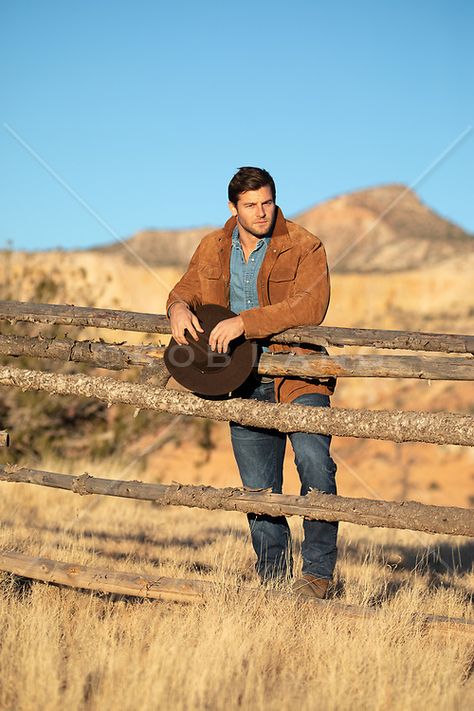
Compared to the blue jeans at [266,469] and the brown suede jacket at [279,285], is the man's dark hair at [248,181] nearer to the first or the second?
the brown suede jacket at [279,285]

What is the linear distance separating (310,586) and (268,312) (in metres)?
1.31

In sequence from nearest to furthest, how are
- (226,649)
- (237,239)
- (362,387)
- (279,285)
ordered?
(226,649), (279,285), (237,239), (362,387)

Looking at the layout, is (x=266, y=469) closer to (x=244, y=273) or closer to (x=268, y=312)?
(x=268, y=312)

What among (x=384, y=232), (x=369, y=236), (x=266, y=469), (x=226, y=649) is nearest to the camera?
(x=226, y=649)

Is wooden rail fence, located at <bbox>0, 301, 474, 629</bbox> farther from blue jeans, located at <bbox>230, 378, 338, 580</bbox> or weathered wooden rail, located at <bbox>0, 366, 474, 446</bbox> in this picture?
blue jeans, located at <bbox>230, 378, 338, 580</bbox>

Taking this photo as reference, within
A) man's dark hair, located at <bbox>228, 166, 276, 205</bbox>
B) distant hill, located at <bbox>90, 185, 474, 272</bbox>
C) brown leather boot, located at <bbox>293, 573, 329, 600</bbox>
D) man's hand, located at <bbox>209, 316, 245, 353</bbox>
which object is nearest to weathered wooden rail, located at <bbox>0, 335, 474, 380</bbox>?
man's hand, located at <bbox>209, 316, 245, 353</bbox>

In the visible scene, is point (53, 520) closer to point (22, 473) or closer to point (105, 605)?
point (22, 473)

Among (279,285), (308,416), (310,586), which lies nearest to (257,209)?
(279,285)

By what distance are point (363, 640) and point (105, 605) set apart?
1.34 meters

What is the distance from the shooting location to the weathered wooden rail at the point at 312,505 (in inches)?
148

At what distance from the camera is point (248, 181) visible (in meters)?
3.93

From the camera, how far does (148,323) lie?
4.34 metres

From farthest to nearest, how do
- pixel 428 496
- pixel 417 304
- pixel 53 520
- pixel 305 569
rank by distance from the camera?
pixel 417 304, pixel 428 496, pixel 53 520, pixel 305 569

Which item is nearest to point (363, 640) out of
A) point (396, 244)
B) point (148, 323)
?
point (148, 323)
